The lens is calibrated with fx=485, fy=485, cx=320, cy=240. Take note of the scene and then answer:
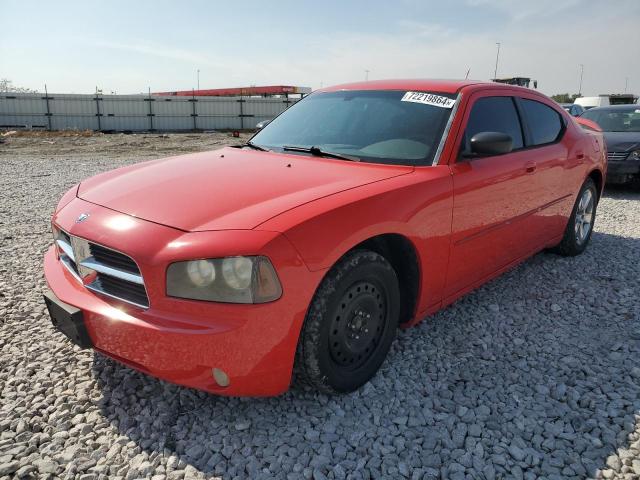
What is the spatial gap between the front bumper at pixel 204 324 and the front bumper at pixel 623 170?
7827 mm

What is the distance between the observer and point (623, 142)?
8047mm

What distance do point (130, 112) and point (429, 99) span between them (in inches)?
1010

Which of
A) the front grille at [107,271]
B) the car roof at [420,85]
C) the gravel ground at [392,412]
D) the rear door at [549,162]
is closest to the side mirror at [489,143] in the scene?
the car roof at [420,85]

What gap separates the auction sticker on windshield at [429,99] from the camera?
3098 millimetres

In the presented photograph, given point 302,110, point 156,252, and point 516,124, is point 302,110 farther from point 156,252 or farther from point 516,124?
point 156,252

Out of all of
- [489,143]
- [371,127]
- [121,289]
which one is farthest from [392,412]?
[371,127]

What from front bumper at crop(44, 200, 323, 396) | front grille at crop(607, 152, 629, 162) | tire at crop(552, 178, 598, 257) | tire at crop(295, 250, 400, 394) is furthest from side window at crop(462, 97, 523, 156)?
front grille at crop(607, 152, 629, 162)

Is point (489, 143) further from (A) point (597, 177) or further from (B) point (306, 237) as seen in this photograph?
(A) point (597, 177)

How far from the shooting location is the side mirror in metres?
2.87

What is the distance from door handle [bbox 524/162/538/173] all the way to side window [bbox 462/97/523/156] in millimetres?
147

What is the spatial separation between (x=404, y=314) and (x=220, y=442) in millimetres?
1236

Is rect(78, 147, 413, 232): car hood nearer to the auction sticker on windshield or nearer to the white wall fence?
the auction sticker on windshield

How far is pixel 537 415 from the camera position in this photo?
7.78ft

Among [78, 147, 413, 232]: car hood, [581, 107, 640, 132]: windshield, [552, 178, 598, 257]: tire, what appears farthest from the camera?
[581, 107, 640, 132]: windshield
